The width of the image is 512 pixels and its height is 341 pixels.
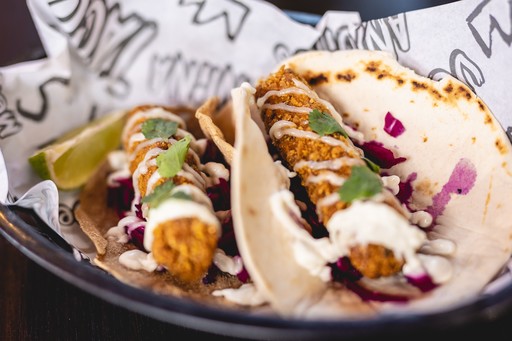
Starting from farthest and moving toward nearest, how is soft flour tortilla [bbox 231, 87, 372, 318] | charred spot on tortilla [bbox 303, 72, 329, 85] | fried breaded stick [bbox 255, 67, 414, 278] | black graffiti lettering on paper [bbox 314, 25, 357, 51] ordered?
black graffiti lettering on paper [bbox 314, 25, 357, 51]
charred spot on tortilla [bbox 303, 72, 329, 85]
fried breaded stick [bbox 255, 67, 414, 278]
soft flour tortilla [bbox 231, 87, 372, 318]

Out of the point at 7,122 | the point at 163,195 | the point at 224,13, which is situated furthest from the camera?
the point at 224,13

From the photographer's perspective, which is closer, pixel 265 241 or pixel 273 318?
pixel 273 318

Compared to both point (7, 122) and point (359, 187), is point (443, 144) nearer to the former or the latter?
point (359, 187)

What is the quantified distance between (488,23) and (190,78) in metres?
1.41

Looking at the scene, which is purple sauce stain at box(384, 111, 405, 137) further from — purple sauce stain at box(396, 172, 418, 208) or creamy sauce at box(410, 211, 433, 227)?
creamy sauce at box(410, 211, 433, 227)

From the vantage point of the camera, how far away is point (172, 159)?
2.03m

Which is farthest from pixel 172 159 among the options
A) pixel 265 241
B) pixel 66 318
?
pixel 66 318

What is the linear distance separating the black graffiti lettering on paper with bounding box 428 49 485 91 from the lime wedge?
1.47m

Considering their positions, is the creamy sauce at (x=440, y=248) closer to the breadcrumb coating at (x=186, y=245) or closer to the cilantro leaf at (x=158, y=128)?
the breadcrumb coating at (x=186, y=245)

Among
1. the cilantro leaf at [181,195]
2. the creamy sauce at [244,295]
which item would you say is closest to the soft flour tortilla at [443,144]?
the creamy sauce at [244,295]

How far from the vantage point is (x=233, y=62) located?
112 inches

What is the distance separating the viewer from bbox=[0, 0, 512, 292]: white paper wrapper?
2.21m

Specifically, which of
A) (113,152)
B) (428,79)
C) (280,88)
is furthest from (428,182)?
(113,152)

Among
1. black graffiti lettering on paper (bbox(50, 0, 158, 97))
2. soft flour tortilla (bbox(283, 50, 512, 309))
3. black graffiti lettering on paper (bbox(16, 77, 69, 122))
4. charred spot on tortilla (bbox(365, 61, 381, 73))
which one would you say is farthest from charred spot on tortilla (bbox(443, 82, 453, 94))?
black graffiti lettering on paper (bbox(16, 77, 69, 122))
